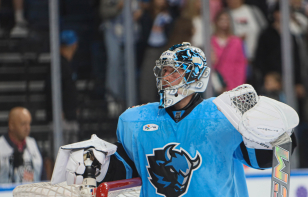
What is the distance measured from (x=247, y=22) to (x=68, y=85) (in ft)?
5.78

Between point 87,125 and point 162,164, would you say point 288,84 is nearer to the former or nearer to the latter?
point 87,125

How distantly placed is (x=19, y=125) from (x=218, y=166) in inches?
98.8

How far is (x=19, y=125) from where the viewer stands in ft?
12.8

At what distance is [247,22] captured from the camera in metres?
4.35

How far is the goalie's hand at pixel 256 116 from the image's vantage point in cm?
163

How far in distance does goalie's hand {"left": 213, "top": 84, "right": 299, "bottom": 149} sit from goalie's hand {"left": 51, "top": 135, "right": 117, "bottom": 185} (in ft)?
1.63

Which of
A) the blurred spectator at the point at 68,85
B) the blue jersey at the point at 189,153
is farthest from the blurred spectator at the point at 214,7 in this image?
the blue jersey at the point at 189,153

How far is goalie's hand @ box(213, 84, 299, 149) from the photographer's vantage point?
1631mm

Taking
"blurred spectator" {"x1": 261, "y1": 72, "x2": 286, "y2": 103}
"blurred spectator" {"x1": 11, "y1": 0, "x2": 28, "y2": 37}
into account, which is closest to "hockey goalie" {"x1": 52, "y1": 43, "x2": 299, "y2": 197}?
"blurred spectator" {"x1": 261, "y1": 72, "x2": 286, "y2": 103}

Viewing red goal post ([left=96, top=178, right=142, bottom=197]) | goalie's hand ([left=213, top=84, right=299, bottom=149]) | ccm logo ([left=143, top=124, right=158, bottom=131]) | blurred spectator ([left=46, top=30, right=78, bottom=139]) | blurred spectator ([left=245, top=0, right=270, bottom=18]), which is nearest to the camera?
goalie's hand ([left=213, top=84, right=299, bottom=149])

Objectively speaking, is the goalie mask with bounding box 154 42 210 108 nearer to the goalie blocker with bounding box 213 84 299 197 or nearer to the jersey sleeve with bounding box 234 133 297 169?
the goalie blocker with bounding box 213 84 299 197

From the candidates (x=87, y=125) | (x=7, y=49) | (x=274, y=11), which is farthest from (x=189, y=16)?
(x=7, y=49)

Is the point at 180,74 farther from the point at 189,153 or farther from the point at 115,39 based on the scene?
the point at 115,39

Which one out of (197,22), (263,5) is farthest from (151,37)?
(263,5)
